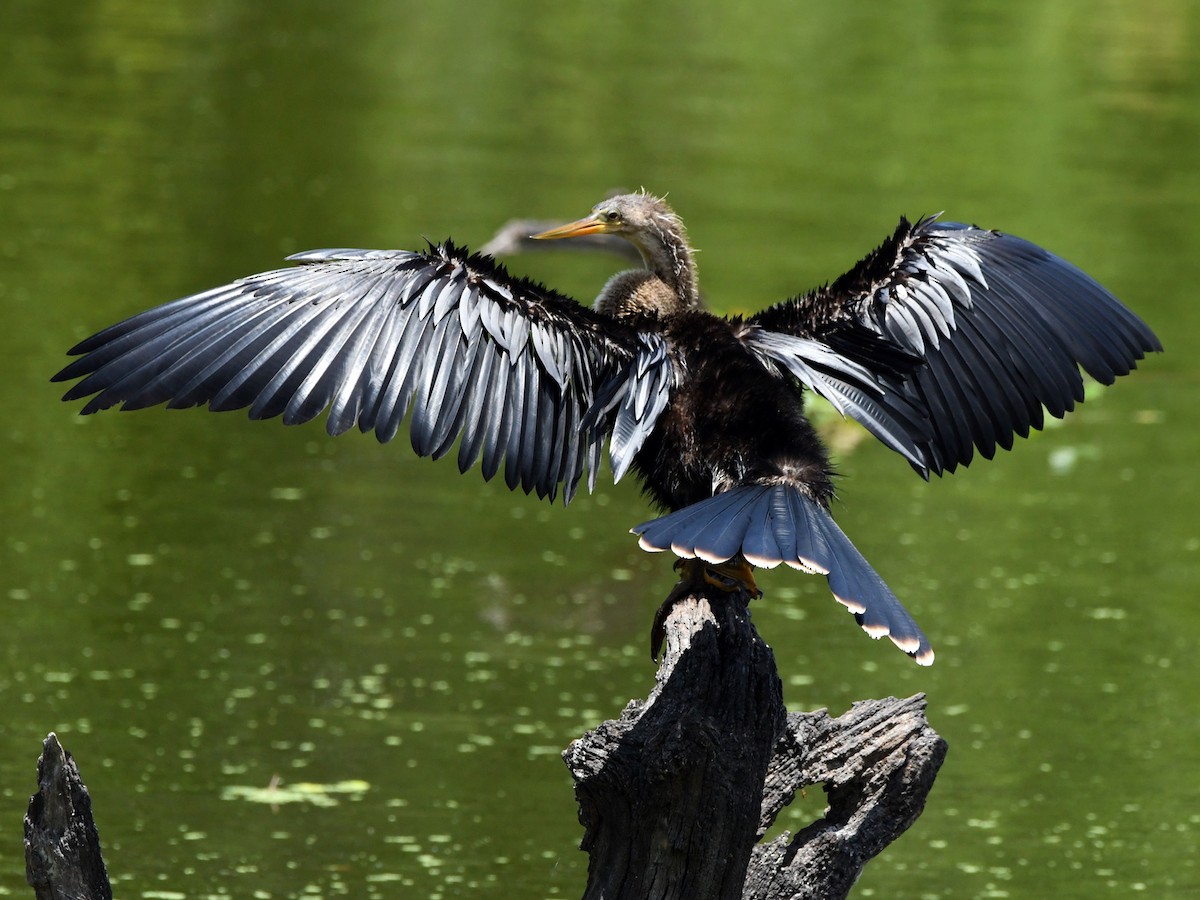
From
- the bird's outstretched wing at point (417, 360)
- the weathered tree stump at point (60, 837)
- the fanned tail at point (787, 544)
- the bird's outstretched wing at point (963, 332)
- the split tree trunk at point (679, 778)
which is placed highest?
the bird's outstretched wing at point (963, 332)

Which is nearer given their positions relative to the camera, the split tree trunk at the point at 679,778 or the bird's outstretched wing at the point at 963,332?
the split tree trunk at the point at 679,778

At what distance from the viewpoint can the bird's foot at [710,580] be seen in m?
3.67

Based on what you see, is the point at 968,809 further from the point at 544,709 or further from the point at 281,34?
the point at 281,34

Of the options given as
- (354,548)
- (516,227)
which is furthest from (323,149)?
(354,548)

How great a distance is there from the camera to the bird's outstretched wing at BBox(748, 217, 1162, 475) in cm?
400

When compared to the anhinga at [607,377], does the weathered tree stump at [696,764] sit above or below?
below

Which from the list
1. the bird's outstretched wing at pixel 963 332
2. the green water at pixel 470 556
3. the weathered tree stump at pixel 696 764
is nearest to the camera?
the weathered tree stump at pixel 696 764

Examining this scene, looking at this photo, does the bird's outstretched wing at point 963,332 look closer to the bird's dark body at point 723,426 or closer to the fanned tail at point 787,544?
the bird's dark body at point 723,426

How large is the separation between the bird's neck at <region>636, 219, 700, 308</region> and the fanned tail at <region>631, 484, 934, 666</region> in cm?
113

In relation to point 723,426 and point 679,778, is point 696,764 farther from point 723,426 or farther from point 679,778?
point 723,426

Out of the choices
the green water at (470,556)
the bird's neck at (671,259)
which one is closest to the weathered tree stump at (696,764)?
the bird's neck at (671,259)

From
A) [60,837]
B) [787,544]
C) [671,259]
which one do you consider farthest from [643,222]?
[60,837]

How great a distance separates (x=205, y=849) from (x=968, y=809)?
2.10 meters

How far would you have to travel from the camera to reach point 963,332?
4.19 m
